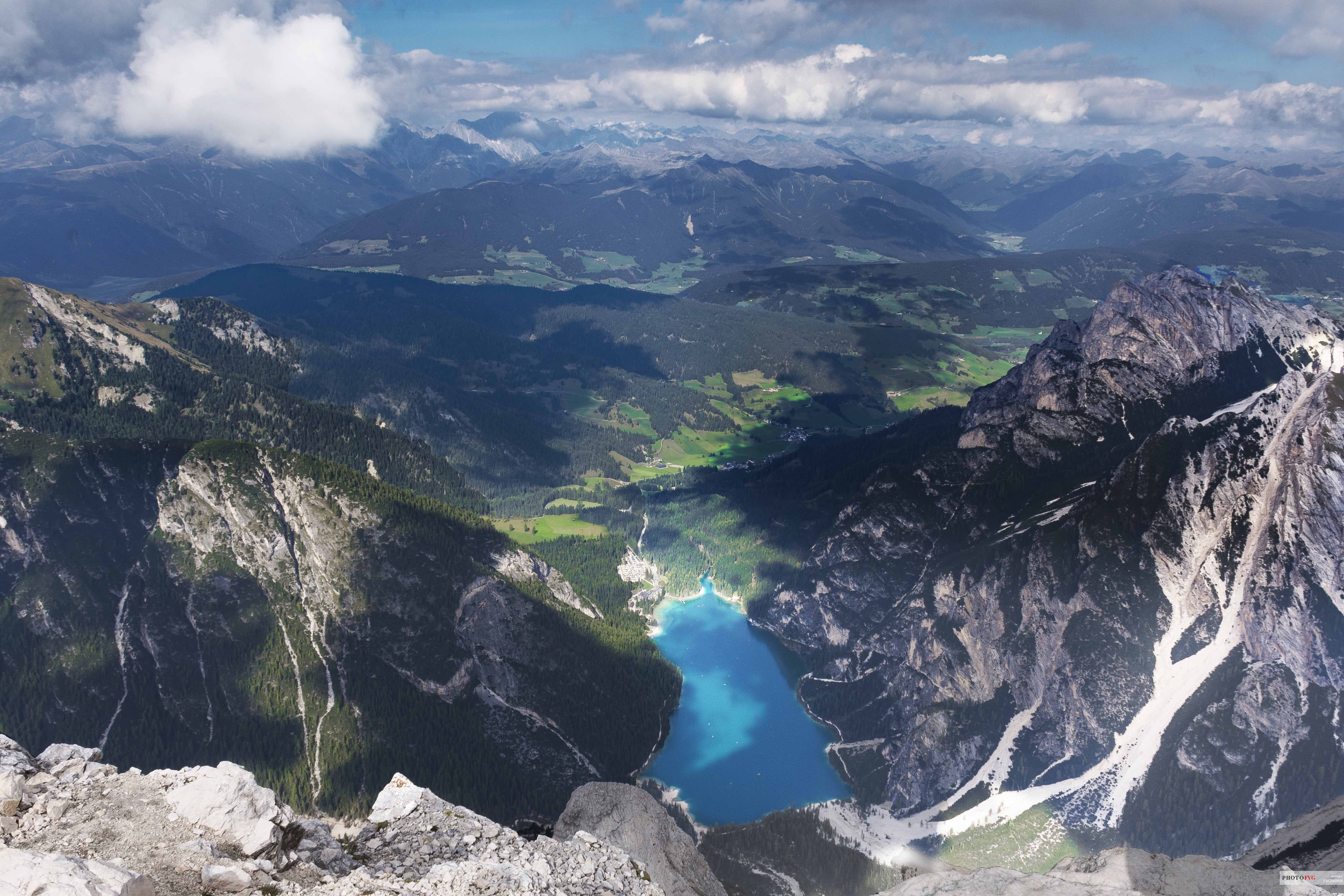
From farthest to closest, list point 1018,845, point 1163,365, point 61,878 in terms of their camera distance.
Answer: point 1163,365, point 1018,845, point 61,878

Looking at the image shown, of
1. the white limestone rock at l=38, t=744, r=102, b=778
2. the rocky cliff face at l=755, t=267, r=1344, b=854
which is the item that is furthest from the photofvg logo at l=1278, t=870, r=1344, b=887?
the rocky cliff face at l=755, t=267, r=1344, b=854

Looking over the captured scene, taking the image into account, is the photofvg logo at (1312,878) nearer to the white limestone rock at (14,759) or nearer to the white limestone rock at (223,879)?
the white limestone rock at (223,879)

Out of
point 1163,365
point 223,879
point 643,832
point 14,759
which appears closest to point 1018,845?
point 643,832

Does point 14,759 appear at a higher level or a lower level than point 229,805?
higher

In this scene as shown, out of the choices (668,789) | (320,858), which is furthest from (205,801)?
(668,789)

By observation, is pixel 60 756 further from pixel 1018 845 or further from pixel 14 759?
pixel 1018 845
